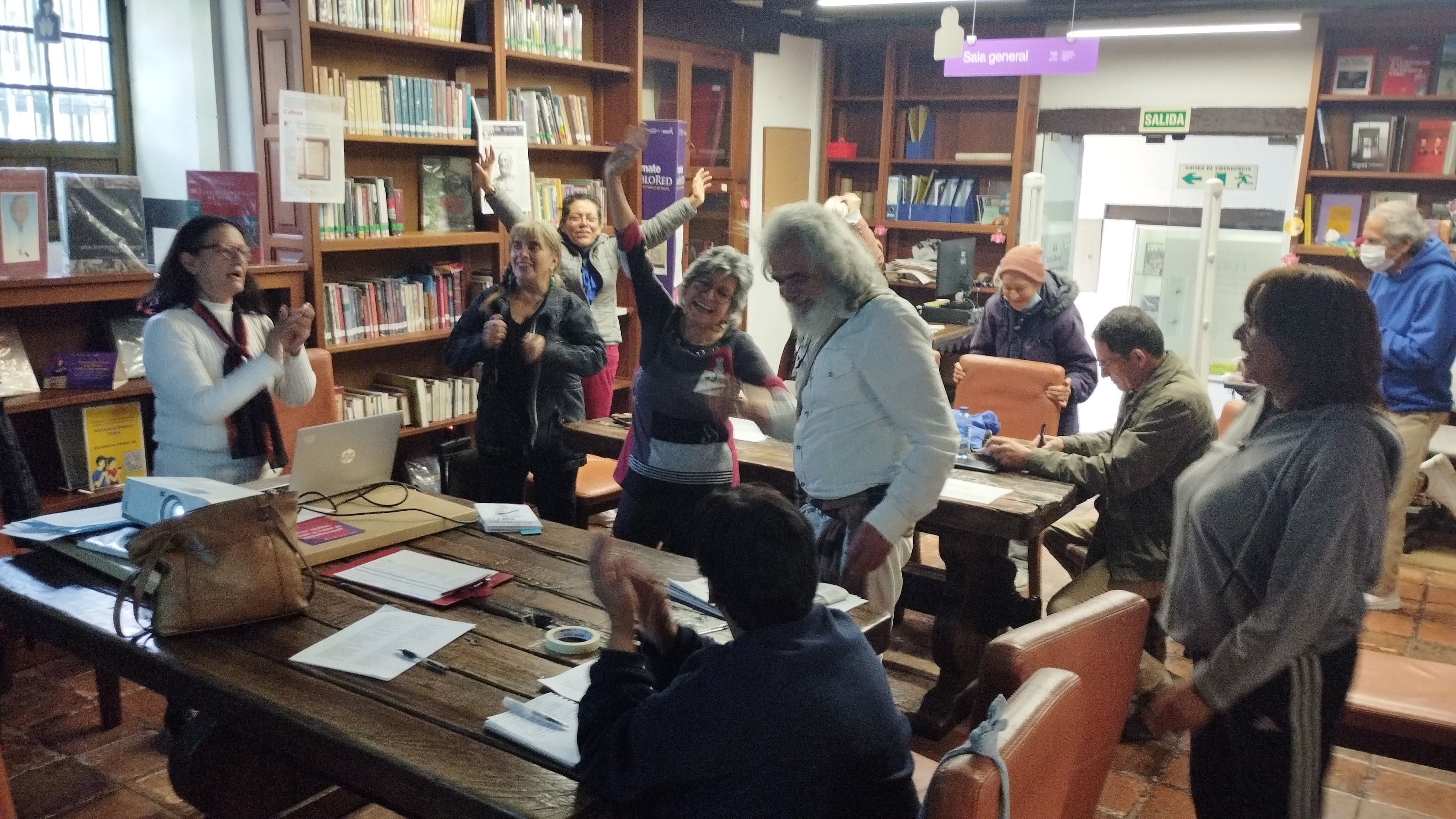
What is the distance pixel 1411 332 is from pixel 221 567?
4.51 metres

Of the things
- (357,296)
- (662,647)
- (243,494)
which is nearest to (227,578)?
(243,494)

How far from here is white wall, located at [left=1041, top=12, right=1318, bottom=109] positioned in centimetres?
643

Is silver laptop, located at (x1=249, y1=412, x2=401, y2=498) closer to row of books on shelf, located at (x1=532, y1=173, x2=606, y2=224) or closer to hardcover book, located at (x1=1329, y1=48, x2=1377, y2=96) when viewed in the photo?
row of books on shelf, located at (x1=532, y1=173, x2=606, y2=224)

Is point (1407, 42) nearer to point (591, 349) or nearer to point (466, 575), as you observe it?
point (591, 349)

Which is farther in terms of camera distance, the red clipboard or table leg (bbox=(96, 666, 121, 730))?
table leg (bbox=(96, 666, 121, 730))

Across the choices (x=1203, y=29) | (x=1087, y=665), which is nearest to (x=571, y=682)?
(x=1087, y=665)

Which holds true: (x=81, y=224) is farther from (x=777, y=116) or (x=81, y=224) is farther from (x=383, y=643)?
(x=777, y=116)

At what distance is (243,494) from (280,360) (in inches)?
23.4

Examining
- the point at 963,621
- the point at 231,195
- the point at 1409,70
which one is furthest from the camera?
the point at 1409,70

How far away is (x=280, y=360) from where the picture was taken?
2816mm

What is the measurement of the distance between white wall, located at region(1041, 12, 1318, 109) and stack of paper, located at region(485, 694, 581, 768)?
18.9ft

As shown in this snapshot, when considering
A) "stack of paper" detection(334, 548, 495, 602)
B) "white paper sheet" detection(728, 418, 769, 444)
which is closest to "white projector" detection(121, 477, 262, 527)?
"stack of paper" detection(334, 548, 495, 602)

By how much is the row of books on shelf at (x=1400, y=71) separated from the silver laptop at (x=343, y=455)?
5951 millimetres

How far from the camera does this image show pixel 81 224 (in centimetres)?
356
